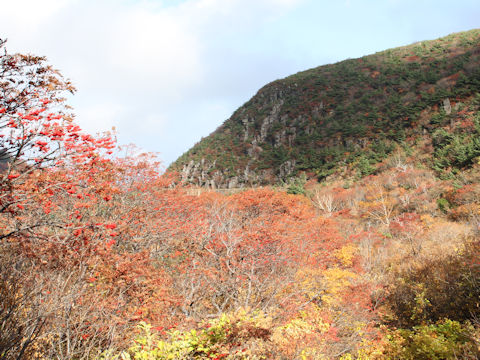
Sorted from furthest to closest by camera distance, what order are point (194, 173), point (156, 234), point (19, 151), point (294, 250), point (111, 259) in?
1. point (194, 173)
2. point (294, 250)
3. point (156, 234)
4. point (111, 259)
5. point (19, 151)

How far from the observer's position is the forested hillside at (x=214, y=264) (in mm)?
5383

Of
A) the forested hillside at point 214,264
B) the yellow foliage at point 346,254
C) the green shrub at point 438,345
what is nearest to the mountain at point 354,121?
the forested hillside at point 214,264

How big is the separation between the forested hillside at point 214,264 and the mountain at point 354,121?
33.5ft

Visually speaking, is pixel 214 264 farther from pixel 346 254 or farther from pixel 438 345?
pixel 346 254

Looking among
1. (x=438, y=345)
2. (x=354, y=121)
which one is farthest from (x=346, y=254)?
(x=354, y=121)

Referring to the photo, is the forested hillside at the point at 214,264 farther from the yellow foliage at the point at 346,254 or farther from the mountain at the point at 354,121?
the mountain at the point at 354,121

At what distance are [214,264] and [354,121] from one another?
65259mm

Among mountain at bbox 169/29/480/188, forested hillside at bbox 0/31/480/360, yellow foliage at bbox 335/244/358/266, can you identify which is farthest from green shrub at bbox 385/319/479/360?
mountain at bbox 169/29/480/188

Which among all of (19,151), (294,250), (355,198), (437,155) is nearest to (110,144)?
(19,151)

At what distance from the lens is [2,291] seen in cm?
520

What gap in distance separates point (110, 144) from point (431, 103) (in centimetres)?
6747

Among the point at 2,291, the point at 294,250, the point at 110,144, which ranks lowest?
the point at 294,250

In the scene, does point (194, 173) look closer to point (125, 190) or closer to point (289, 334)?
point (125, 190)

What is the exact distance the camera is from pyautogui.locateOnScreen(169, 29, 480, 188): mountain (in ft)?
163
